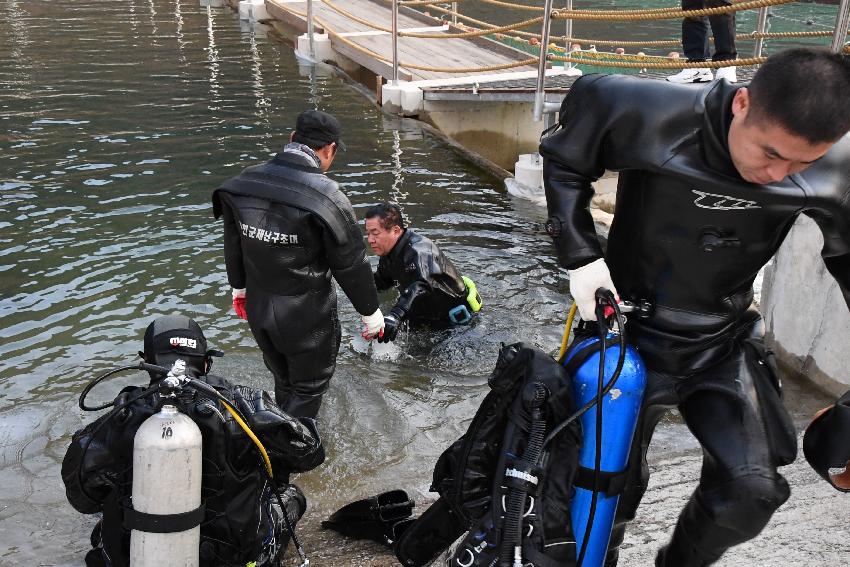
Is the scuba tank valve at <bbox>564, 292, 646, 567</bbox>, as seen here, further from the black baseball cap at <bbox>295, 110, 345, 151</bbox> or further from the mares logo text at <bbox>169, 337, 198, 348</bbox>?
the black baseball cap at <bbox>295, 110, 345, 151</bbox>

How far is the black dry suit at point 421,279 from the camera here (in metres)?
5.81

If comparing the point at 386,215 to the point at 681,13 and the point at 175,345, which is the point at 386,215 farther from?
the point at 681,13

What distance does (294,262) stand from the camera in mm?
4246

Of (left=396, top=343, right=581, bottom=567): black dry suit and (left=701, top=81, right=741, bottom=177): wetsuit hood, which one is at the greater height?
(left=701, top=81, right=741, bottom=177): wetsuit hood

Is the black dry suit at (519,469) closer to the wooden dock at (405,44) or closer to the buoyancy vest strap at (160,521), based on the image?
the buoyancy vest strap at (160,521)

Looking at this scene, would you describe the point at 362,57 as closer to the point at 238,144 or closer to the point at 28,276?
the point at 238,144

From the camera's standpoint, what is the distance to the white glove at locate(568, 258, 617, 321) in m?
2.92

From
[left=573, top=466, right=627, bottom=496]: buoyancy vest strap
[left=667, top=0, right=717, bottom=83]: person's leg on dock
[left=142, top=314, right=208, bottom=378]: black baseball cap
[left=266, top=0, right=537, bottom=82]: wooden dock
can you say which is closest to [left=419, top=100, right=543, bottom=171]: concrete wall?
[left=266, top=0, right=537, bottom=82]: wooden dock

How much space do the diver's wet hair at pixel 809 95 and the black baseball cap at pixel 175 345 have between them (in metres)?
2.07

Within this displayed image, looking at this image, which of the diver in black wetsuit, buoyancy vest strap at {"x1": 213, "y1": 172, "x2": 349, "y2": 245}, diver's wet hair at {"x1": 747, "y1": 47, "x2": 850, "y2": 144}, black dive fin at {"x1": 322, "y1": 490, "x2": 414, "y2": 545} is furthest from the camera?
buoyancy vest strap at {"x1": 213, "y1": 172, "x2": 349, "y2": 245}

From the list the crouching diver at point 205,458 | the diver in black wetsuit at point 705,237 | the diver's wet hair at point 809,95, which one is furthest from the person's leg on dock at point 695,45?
the crouching diver at point 205,458

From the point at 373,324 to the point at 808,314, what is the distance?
100.0 inches

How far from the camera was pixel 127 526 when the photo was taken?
2.92 m

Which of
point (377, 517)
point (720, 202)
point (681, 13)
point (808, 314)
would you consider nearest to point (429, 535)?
point (377, 517)
